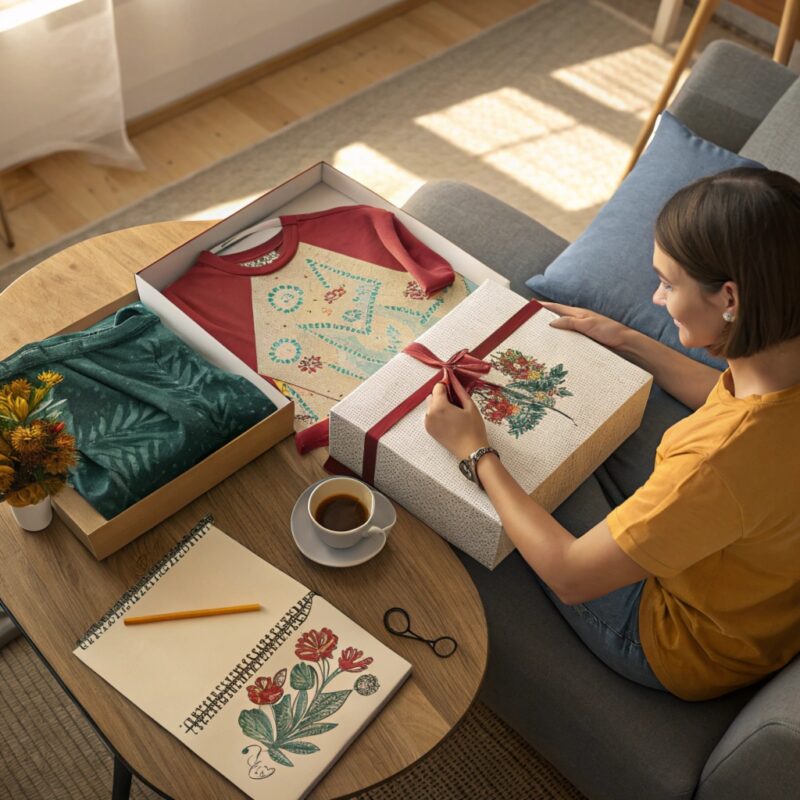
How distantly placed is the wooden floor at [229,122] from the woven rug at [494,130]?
50mm

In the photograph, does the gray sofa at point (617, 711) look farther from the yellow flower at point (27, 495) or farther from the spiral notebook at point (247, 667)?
the yellow flower at point (27, 495)

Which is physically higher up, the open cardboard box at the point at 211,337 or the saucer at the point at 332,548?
the open cardboard box at the point at 211,337

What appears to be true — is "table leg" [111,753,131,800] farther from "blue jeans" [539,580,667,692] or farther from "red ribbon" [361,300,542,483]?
"blue jeans" [539,580,667,692]

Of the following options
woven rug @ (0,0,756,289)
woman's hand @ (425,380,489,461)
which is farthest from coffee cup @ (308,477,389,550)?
woven rug @ (0,0,756,289)

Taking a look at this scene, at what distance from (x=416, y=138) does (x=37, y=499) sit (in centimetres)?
207

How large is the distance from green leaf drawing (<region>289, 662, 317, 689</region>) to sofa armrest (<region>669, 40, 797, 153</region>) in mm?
1524

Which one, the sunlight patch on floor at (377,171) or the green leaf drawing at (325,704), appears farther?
the sunlight patch on floor at (377,171)

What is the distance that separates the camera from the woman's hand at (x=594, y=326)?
5.07ft

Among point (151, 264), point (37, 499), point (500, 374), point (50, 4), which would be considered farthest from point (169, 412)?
point (50, 4)

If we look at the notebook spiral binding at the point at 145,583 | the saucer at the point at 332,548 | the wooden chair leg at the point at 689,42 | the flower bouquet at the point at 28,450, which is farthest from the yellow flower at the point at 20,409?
the wooden chair leg at the point at 689,42

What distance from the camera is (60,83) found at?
98.3 inches

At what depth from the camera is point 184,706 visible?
1.15 m

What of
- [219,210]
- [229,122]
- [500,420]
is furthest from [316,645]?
[229,122]

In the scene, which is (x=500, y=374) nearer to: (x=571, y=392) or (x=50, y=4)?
(x=571, y=392)
